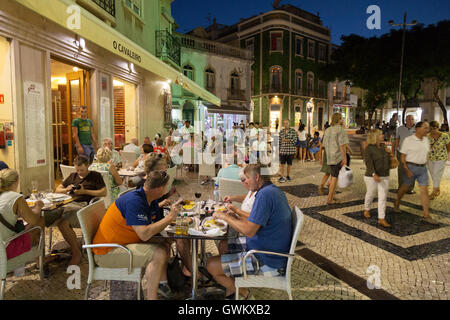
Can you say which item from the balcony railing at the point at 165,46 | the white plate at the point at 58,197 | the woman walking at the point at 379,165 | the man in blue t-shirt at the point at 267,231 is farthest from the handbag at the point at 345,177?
the balcony railing at the point at 165,46

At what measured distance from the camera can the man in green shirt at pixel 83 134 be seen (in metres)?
6.45

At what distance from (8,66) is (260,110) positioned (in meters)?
27.9

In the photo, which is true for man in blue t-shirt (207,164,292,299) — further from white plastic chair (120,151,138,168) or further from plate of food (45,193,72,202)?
white plastic chair (120,151,138,168)

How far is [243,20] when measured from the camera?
31.5m

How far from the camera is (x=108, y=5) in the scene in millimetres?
7684

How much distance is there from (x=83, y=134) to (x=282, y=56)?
2707 centimetres

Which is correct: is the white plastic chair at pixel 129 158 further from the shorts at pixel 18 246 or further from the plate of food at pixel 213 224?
the plate of food at pixel 213 224

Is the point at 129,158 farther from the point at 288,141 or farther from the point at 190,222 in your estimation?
the point at 190,222

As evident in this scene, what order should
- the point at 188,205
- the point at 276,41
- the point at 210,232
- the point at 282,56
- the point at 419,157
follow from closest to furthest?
1. the point at 210,232
2. the point at 188,205
3. the point at 419,157
4. the point at 276,41
5. the point at 282,56

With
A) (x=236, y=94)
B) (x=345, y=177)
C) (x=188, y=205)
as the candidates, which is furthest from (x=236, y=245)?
(x=236, y=94)

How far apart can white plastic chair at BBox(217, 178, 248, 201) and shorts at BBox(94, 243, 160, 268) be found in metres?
1.80

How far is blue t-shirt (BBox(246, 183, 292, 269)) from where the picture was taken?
241cm

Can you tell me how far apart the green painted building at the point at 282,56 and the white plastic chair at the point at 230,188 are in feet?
88.4
